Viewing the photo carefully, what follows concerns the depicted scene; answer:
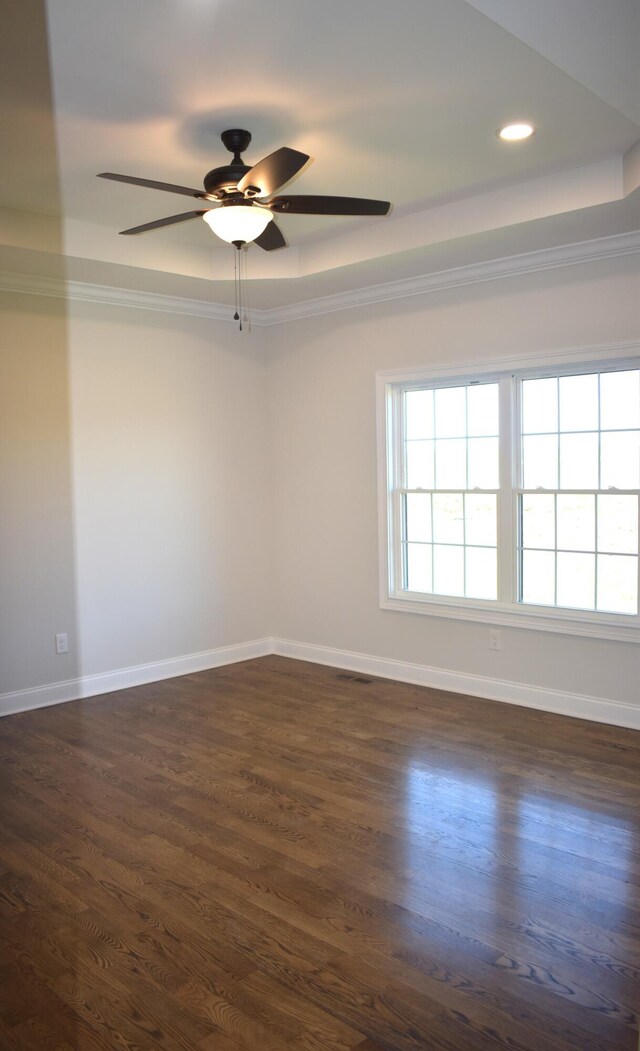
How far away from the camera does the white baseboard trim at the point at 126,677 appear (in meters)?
4.80

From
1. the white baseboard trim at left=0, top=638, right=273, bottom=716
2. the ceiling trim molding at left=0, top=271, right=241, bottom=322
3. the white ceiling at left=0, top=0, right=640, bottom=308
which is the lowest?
the white baseboard trim at left=0, top=638, right=273, bottom=716

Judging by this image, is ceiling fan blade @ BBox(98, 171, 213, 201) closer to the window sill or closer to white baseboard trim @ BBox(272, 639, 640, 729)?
the window sill

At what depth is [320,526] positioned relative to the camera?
5.82 metres

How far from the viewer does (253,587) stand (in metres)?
6.09

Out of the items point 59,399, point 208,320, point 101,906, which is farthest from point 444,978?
point 208,320

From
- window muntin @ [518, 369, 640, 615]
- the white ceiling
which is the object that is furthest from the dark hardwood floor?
the white ceiling

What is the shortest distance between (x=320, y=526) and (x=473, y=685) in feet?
5.49

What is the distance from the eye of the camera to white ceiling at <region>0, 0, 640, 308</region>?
7.86 ft

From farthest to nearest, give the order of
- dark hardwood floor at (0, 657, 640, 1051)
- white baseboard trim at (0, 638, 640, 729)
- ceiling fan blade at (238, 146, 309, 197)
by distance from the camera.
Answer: white baseboard trim at (0, 638, 640, 729), ceiling fan blade at (238, 146, 309, 197), dark hardwood floor at (0, 657, 640, 1051)

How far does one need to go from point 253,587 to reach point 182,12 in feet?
14.0

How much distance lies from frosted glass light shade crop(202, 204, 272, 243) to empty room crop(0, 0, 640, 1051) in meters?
0.02

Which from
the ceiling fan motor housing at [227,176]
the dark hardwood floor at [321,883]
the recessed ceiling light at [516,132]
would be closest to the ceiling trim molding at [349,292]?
the recessed ceiling light at [516,132]

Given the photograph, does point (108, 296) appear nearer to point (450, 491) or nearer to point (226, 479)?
point (226, 479)

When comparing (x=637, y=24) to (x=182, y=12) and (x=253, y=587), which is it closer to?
(x=182, y=12)
